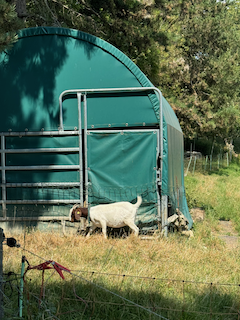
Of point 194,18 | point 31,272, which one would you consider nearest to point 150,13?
point 194,18

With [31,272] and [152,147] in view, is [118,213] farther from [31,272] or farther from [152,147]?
[31,272]

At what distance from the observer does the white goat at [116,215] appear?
8.04m

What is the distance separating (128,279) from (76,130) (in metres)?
4.01

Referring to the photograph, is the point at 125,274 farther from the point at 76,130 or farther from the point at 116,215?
the point at 76,130

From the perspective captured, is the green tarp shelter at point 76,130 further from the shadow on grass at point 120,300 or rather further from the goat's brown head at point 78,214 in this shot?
the shadow on grass at point 120,300

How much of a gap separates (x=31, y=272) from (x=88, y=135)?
3.59 metres

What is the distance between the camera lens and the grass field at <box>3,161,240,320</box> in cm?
462

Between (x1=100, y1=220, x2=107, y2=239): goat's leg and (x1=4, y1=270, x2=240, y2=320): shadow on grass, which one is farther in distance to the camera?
(x1=100, y1=220, x2=107, y2=239): goat's leg

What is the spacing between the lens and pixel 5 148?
881cm

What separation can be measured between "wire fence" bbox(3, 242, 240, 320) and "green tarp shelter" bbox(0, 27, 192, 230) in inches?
120

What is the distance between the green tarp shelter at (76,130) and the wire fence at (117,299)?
306cm

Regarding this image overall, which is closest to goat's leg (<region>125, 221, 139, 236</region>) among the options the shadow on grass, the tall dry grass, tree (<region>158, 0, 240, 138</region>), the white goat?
the white goat

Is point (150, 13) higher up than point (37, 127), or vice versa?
point (150, 13)

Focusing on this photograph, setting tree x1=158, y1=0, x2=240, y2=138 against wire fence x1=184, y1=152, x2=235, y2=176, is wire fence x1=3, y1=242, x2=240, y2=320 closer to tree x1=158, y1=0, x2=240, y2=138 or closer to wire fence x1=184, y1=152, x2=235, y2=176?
tree x1=158, y1=0, x2=240, y2=138
